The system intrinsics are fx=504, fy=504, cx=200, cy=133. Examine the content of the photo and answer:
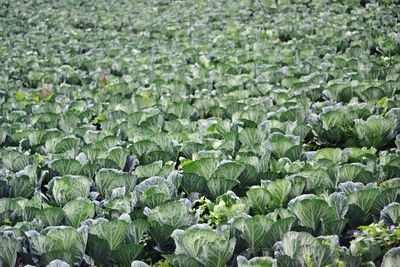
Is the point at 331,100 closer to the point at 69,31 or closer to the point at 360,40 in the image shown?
the point at 360,40

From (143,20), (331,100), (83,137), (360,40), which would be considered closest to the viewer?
(83,137)

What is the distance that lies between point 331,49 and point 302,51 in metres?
0.57

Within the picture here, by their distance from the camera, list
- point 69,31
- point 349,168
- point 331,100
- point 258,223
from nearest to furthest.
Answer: point 258,223
point 349,168
point 331,100
point 69,31

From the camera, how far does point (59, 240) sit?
11.3ft

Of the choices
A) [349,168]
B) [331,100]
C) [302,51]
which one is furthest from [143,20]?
[349,168]

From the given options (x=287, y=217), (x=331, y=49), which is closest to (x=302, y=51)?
(x=331, y=49)

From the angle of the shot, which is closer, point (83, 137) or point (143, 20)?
point (83, 137)

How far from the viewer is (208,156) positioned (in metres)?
4.63

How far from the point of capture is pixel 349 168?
407cm

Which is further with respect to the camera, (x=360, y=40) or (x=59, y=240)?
(x=360, y=40)

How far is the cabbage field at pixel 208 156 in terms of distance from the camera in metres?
3.42

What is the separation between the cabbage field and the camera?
3.42 m

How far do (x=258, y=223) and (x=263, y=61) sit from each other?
5869mm

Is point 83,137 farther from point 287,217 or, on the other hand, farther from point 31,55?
point 31,55
